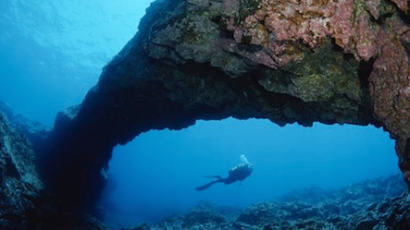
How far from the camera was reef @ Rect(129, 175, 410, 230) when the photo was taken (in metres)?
7.05

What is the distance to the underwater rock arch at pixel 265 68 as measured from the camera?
12.9 feet

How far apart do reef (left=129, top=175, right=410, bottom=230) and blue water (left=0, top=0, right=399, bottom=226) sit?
45.9 feet

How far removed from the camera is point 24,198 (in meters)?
7.43

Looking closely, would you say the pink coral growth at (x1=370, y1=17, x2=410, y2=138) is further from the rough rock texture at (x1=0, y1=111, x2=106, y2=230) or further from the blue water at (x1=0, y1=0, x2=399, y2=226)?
the blue water at (x1=0, y1=0, x2=399, y2=226)

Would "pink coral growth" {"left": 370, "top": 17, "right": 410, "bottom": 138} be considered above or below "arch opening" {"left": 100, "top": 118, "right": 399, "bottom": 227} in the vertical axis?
below

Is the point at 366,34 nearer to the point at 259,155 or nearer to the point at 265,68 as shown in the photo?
the point at 265,68

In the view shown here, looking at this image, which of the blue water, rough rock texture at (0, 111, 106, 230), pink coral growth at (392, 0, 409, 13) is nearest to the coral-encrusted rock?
rough rock texture at (0, 111, 106, 230)

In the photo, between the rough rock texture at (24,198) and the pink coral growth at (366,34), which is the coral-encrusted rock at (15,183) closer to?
the rough rock texture at (24,198)

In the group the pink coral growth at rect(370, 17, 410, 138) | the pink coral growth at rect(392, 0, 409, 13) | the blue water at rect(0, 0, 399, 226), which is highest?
the blue water at rect(0, 0, 399, 226)

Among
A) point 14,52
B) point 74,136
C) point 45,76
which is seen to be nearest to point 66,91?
point 45,76

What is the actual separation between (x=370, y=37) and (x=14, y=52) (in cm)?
7411

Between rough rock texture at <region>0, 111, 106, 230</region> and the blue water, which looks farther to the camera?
the blue water

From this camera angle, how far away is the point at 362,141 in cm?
15938

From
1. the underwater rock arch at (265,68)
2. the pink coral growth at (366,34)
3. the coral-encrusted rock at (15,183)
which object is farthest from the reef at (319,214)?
the coral-encrusted rock at (15,183)
